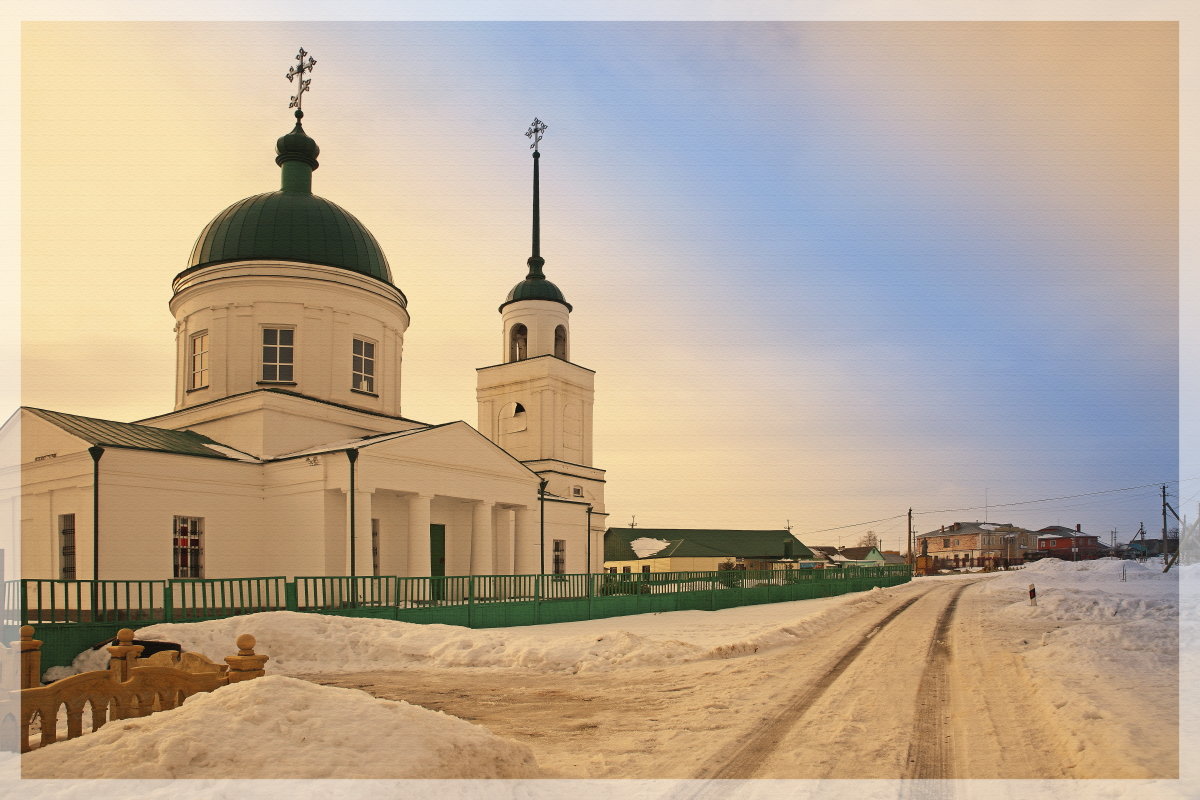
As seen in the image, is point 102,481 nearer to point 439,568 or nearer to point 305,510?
point 305,510

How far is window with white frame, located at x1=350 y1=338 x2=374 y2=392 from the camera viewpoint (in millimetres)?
27953

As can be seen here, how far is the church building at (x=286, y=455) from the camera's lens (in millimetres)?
20391

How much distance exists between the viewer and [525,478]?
29.2m

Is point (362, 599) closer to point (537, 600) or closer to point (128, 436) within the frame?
point (537, 600)

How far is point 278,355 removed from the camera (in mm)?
26766

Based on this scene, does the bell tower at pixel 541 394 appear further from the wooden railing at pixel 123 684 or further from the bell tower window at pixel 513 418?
the wooden railing at pixel 123 684

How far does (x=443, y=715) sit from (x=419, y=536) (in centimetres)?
1767

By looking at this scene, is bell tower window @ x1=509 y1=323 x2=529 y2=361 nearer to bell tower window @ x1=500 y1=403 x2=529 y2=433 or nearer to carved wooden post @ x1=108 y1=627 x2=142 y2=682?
bell tower window @ x1=500 y1=403 x2=529 y2=433

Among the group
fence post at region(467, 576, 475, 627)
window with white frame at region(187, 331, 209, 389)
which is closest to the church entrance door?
fence post at region(467, 576, 475, 627)

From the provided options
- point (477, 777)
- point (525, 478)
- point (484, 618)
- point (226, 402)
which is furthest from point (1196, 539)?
point (477, 777)

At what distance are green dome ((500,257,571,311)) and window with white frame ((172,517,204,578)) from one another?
20813mm

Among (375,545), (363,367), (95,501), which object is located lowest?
(375,545)

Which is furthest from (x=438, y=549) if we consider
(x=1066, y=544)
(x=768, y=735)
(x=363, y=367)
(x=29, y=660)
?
(x=1066, y=544)

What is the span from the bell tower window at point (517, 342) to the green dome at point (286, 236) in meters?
11.7
